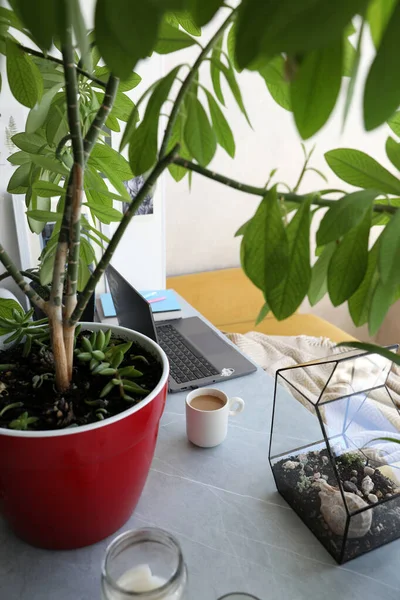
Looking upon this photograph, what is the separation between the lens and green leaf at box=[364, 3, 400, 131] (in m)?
0.23

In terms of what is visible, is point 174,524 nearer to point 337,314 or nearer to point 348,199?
point 348,199

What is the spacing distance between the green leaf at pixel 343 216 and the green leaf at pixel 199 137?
119 mm

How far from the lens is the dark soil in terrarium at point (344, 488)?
61 centimetres

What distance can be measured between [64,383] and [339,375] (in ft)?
1.30

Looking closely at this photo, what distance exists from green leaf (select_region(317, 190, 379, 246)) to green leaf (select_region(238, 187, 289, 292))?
31mm

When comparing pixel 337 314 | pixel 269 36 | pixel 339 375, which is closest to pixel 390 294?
pixel 269 36

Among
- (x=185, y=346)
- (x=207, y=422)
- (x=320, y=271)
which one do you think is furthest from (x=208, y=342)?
(x=320, y=271)

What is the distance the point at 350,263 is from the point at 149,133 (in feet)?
0.68

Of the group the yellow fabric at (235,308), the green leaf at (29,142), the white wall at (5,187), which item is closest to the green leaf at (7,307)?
the green leaf at (29,142)

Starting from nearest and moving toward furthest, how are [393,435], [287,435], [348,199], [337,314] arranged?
[348,199] < [393,435] < [287,435] < [337,314]

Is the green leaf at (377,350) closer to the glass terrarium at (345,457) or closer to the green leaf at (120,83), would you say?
the glass terrarium at (345,457)

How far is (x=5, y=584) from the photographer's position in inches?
22.4

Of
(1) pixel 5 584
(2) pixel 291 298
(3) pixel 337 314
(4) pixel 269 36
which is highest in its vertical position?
(4) pixel 269 36

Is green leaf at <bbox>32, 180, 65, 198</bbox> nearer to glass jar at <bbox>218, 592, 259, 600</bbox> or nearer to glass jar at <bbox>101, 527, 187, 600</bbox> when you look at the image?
glass jar at <bbox>101, 527, 187, 600</bbox>
